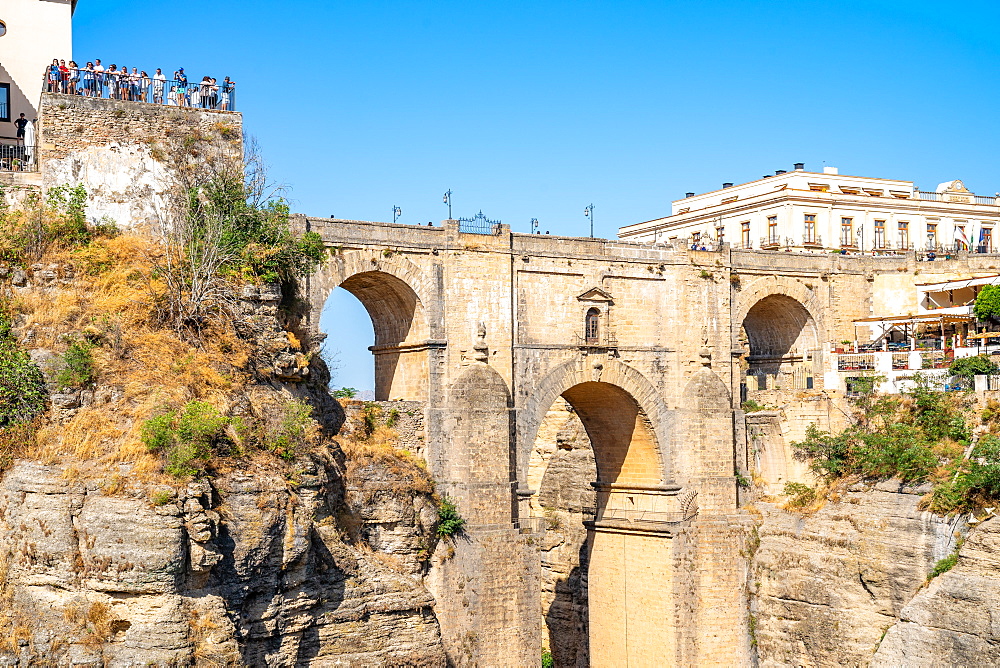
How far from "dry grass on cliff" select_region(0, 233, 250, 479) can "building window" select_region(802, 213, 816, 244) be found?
81.4 feet

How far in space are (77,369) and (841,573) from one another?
66.6 feet

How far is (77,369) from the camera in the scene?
23.8 metres

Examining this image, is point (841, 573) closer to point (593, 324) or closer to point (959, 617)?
point (959, 617)

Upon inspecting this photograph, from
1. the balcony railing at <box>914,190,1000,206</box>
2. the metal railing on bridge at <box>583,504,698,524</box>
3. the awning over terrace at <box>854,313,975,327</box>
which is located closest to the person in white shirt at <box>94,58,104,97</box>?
the metal railing on bridge at <box>583,504,698,524</box>

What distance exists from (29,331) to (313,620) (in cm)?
838

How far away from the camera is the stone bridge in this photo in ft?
105

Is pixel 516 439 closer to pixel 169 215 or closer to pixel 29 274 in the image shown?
pixel 169 215

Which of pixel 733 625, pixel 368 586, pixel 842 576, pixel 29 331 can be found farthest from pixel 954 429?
pixel 29 331

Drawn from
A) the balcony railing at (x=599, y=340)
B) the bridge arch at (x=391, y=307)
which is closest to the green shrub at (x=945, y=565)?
the balcony railing at (x=599, y=340)

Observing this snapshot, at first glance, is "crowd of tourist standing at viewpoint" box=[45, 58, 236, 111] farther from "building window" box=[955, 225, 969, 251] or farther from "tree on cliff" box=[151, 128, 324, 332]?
"building window" box=[955, 225, 969, 251]

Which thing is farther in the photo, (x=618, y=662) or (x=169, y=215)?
(x=618, y=662)

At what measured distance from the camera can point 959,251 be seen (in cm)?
4622

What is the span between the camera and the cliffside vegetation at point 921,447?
31812mm

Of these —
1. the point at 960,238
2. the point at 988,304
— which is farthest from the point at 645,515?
the point at 960,238
